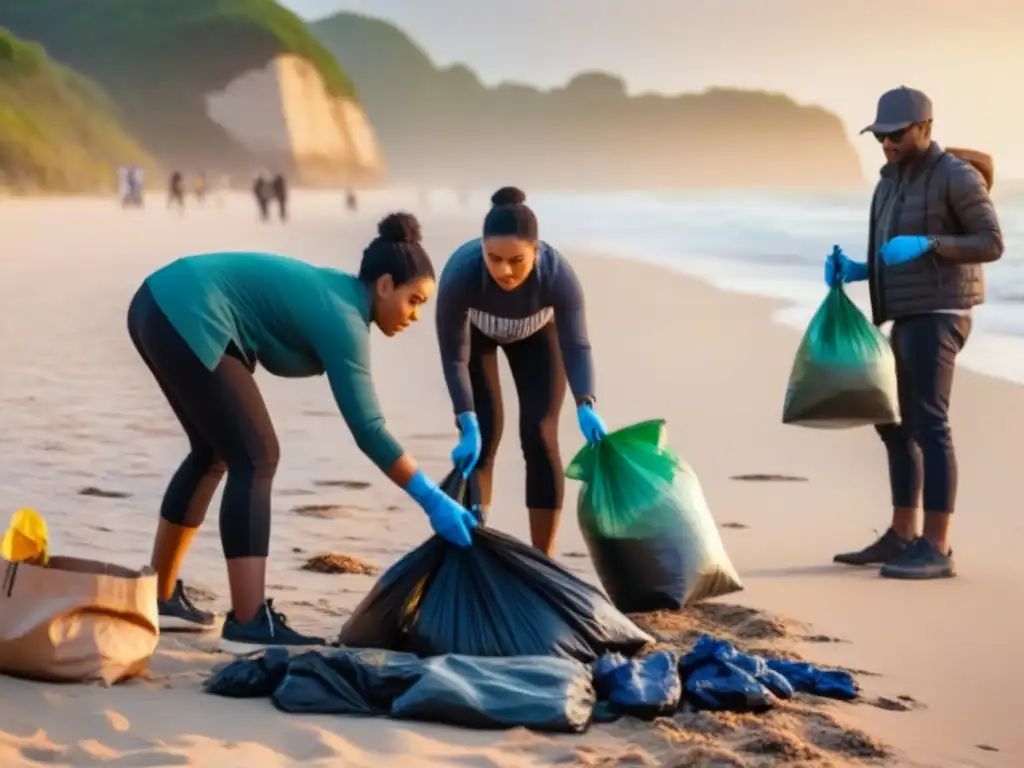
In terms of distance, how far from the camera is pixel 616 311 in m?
14.0

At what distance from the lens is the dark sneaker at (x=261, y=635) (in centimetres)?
397

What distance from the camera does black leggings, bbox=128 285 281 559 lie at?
3939 millimetres

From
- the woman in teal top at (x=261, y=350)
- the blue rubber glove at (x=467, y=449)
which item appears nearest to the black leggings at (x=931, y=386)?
the blue rubber glove at (x=467, y=449)

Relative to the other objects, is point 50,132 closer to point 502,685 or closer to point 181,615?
point 181,615

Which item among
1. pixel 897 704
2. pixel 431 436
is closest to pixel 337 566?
pixel 897 704

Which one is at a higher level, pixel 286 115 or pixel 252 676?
pixel 286 115

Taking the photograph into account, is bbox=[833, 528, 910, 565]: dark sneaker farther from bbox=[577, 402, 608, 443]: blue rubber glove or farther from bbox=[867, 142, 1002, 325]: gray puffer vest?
bbox=[577, 402, 608, 443]: blue rubber glove

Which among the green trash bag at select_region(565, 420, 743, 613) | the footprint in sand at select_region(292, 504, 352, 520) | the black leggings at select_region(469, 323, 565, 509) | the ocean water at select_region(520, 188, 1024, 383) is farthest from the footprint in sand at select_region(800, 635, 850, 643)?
the ocean water at select_region(520, 188, 1024, 383)

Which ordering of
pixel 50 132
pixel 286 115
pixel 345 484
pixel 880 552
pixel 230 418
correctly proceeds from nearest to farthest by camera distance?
pixel 230 418 → pixel 880 552 → pixel 345 484 → pixel 50 132 → pixel 286 115

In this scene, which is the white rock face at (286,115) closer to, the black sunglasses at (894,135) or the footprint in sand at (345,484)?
the footprint in sand at (345,484)

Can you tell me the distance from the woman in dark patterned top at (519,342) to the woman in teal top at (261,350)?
518 mm

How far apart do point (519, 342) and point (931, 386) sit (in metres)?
1.34

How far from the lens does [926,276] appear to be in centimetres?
518

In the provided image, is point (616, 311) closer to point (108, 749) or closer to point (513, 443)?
point (513, 443)
